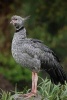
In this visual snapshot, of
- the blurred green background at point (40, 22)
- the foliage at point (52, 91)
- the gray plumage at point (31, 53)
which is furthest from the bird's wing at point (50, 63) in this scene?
the blurred green background at point (40, 22)

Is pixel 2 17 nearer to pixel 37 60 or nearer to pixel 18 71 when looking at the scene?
pixel 18 71

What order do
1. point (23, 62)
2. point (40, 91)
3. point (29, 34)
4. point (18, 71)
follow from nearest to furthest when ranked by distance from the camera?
1. point (23, 62)
2. point (40, 91)
3. point (18, 71)
4. point (29, 34)

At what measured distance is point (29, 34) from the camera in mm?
24906

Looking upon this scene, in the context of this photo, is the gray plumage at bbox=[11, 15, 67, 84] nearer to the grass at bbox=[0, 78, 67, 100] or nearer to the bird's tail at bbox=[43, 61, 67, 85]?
the bird's tail at bbox=[43, 61, 67, 85]

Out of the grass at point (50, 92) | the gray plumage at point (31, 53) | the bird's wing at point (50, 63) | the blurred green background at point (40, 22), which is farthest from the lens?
the blurred green background at point (40, 22)

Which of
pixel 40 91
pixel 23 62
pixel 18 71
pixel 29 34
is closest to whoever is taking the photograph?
pixel 23 62

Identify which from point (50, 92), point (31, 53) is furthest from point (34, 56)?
point (50, 92)

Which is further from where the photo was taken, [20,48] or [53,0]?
[53,0]

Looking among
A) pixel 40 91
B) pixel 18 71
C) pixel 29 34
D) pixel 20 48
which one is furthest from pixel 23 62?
pixel 29 34

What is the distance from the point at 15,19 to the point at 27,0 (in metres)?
12.0

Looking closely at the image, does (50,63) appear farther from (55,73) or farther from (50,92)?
(50,92)

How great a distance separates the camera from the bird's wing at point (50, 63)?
13.6m

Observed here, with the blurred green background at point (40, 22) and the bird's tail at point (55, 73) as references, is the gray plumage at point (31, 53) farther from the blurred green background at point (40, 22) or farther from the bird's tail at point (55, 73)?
the blurred green background at point (40, 22)

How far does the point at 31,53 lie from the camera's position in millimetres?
13414
